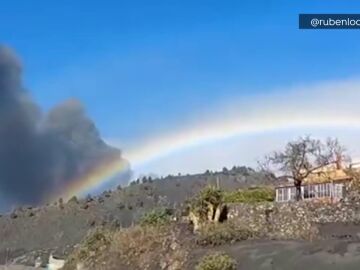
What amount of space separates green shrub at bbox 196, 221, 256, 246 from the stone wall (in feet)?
3.13

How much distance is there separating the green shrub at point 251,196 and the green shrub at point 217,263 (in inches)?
356

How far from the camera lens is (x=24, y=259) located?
69500mm

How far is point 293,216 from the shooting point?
3909 centimetres

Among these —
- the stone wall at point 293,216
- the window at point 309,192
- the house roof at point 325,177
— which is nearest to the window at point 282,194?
the house roof at point 325,177

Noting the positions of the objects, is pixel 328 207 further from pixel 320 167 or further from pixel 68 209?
pixel 68 209

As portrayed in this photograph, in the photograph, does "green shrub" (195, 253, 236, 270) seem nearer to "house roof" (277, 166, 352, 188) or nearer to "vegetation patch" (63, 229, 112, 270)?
"vegetation patch" (63, 229, 112, 270)

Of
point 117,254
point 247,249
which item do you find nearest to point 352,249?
point 247,249

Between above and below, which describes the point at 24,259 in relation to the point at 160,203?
below

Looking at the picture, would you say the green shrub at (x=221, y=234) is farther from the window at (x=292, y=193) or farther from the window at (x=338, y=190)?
the window at (x=292, y=193)

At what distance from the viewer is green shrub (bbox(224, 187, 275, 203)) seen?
43.0m

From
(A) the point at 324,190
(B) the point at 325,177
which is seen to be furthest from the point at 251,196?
(B) the point at 325,177

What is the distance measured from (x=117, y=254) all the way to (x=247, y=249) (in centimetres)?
878

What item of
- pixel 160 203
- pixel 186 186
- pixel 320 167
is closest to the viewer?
pixel 320 167

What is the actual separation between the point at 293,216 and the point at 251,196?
19.4ft
